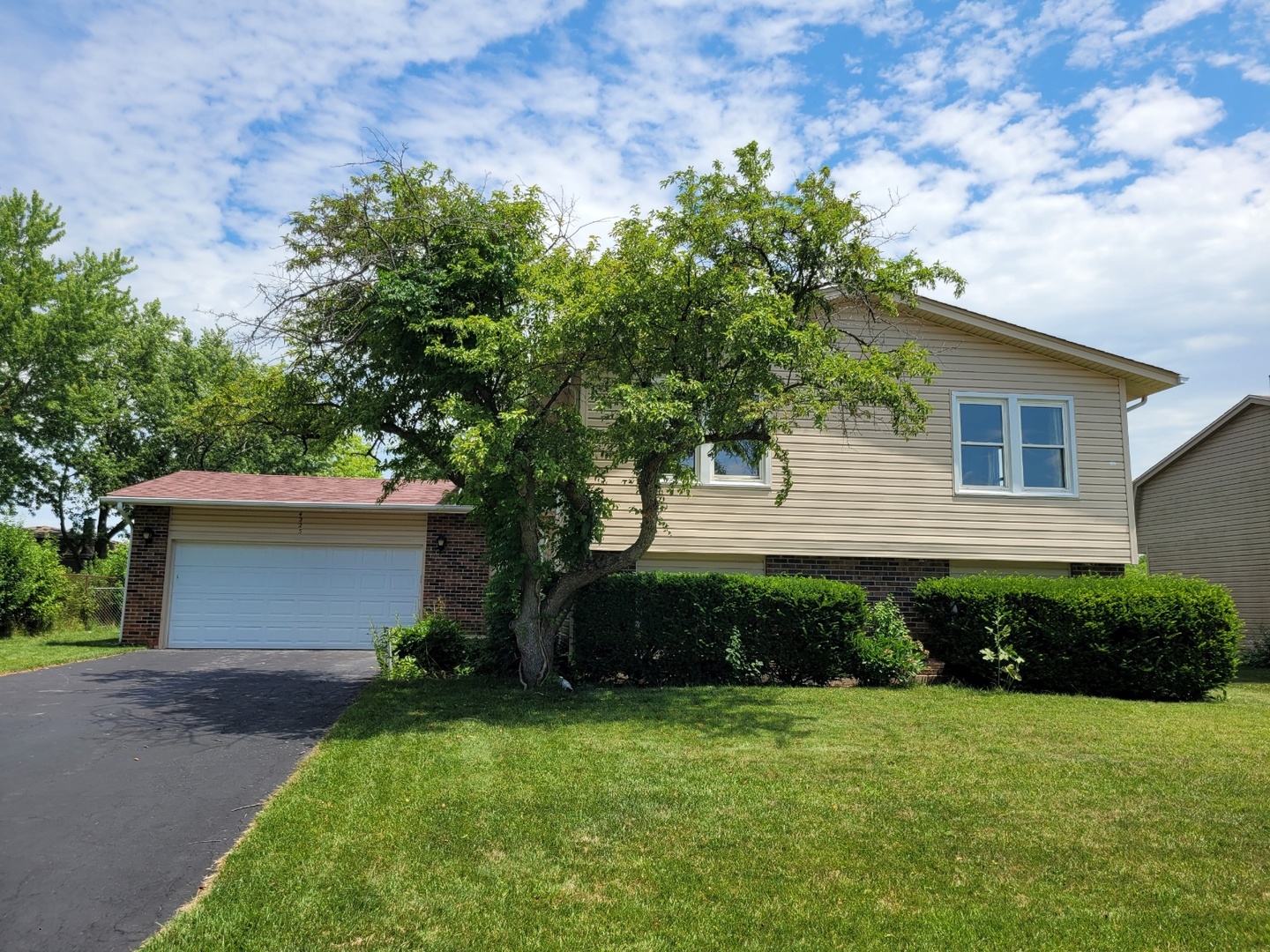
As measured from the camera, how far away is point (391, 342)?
9.78 metres

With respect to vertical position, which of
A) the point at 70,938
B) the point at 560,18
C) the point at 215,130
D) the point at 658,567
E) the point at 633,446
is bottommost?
the point at 70,938

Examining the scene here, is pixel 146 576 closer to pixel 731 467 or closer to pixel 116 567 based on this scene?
pixel 116 567

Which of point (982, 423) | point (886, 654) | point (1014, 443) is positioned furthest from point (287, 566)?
point (1014, 443)

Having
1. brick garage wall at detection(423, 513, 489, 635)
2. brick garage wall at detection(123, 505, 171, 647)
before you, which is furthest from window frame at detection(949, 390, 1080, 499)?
brick garage wall at detection(123, 505, 171, 647)

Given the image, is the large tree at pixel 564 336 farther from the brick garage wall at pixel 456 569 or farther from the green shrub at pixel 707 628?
the brick garage wall at pixel 456 569

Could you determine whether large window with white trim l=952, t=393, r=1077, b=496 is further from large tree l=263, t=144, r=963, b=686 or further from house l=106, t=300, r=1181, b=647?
large tree l=263, t=144, r=963, b=686

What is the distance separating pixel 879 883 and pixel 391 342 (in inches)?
297

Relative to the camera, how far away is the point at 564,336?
352 inches

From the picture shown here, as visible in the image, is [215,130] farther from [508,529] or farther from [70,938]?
[70,938]

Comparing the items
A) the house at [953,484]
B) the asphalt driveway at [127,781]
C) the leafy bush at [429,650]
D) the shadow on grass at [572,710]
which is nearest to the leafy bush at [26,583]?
the asphalt driveway at [127,781]

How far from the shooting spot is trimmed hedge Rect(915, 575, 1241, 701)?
10930 mm

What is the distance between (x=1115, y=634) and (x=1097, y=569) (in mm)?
2746

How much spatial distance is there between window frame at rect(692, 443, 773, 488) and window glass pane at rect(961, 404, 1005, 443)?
10.4ft

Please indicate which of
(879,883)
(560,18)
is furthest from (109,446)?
(879,883)
